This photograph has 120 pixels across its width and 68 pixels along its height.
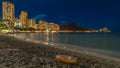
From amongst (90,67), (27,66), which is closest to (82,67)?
(90,67)

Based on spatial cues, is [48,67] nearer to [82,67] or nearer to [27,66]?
[27,66]

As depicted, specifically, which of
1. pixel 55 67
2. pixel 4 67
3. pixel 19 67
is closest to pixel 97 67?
pixel 55 67

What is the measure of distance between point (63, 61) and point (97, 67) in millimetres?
2582

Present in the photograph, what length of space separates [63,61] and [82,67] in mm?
1904

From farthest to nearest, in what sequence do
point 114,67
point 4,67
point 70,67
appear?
point 114,67 → point 70,67 → point 4,67

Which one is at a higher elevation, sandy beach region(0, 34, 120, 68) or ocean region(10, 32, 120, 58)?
sandy beach region(0, 34, 120, 68)

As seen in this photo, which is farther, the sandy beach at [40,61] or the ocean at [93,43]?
the ocean at [93,43]

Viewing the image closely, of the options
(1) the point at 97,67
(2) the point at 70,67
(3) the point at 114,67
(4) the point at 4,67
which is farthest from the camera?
(3) the point at 114,67

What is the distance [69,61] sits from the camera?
49.0 feet

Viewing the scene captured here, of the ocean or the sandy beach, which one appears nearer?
the sandy beach

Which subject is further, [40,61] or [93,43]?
[93,43]

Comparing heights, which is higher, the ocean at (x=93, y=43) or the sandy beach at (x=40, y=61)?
the sandy beach at (x=40, y=61)

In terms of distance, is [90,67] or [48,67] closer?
[48,67]

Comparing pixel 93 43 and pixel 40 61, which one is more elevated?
pixel 40 61
